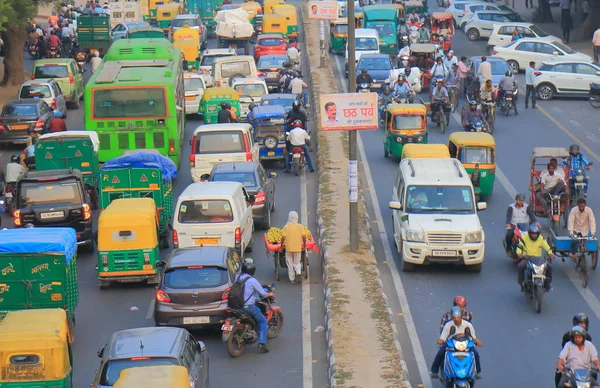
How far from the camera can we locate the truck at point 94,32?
5447 centimetres

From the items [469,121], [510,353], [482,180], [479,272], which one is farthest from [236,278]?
[469,121]

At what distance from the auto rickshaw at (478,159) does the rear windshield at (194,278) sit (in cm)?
1044

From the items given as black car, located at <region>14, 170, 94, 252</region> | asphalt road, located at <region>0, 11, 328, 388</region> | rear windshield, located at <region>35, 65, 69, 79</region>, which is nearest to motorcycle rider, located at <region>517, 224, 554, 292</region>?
asphalt road, located at <region>0, 11, 328, 388</region>

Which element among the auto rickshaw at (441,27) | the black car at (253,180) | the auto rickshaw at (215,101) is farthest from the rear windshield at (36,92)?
the auto rickshaw at (441,27)

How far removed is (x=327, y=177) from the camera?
3100 centimetres

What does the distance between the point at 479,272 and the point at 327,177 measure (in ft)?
28.2

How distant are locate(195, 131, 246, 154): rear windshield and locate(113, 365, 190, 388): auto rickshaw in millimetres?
15553

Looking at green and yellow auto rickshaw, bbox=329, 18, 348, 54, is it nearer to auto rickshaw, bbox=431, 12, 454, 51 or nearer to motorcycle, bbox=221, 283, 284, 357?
auto rickshaw, bbox=431, 12, 454, 51

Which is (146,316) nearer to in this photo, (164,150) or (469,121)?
(164,150)

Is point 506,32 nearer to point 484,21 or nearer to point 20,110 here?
point 484,21

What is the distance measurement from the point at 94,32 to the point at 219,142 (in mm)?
27091

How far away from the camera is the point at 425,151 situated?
2745 centimetres

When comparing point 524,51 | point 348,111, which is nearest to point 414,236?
point 348,111

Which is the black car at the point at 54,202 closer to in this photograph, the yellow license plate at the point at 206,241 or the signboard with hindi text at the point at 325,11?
the yellow license plate at the point at 206,241
